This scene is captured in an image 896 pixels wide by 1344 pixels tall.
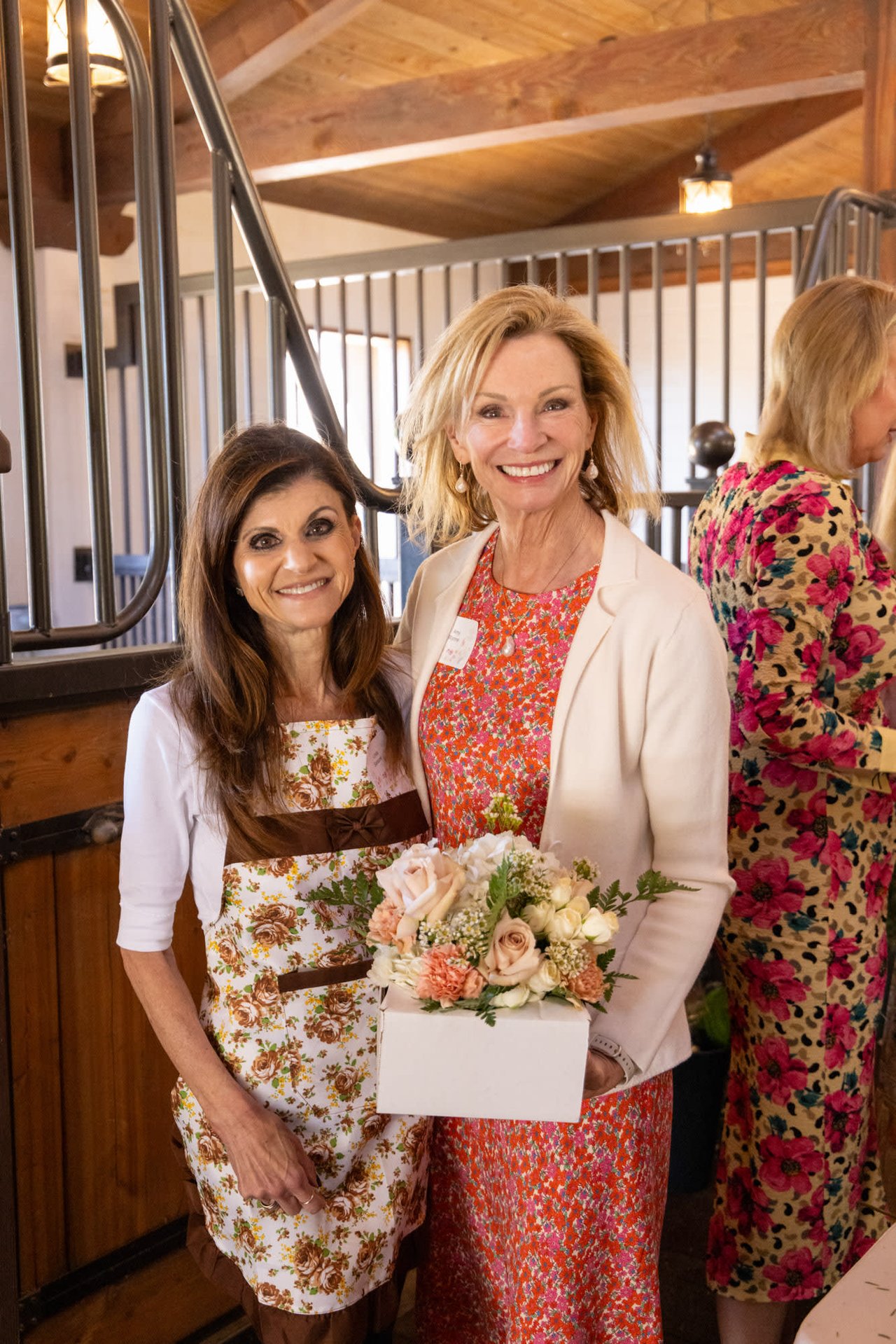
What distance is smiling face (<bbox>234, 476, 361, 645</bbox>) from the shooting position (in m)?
1.44

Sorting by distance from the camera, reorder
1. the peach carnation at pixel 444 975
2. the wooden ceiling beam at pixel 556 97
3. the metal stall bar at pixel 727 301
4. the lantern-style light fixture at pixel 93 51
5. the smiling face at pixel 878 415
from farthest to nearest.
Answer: the wooden ceiling beam at pixel 556 97
the metal stall bar at pixel 727 301
the lantern-style light fixture at pixel 93 51
the smiling face at pixel 878 415
the peach carnation at pixel 444 975

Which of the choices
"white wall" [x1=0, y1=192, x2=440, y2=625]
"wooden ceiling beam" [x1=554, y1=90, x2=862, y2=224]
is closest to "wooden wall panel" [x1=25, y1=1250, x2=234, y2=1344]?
"white wall" [x1=0, y1=192, x2=440, y2=625]

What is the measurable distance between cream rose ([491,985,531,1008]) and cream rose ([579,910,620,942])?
0.08m

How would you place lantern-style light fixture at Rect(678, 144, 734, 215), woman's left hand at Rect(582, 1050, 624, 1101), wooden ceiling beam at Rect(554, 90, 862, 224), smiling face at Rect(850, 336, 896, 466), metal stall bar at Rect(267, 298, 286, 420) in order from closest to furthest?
1. woman's left hand at Rect(582, 1050, 624, 1101)
2. smiling face at Rect(850, 336, 896, 466)
3. metal stall bar at Rect(267, 298, 286, 420)
4. lantern-style light fixture at Rect(678, 144, 734, 215)
5. wooden ceiling beam at Rect(554, 90, 862, 224)

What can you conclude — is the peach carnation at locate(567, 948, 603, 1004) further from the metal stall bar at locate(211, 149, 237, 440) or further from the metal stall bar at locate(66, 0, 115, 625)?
the metal stall bar at locate(211, 149, 237, 440)

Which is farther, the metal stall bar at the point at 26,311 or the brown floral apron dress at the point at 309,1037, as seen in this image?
the metal stall bar at the point at 26,311

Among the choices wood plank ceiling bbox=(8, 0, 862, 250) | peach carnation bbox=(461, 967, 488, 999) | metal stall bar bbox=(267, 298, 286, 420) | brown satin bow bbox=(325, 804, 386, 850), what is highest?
wood plank ceiling bbox=(8, 0, 862, 250)

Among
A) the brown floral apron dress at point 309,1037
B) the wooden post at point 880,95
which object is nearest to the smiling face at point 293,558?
the brown floral apron dress at point 309,1037

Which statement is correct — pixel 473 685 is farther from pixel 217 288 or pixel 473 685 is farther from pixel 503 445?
pixel 217 288

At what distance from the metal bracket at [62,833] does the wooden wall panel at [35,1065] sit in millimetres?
21

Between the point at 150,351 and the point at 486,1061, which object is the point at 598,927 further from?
the point at 150,351

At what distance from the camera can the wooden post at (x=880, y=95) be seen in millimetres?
4645

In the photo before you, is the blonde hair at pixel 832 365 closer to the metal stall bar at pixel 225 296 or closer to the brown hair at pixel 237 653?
the brown hair at pixel 237 653

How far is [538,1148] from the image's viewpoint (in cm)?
146
